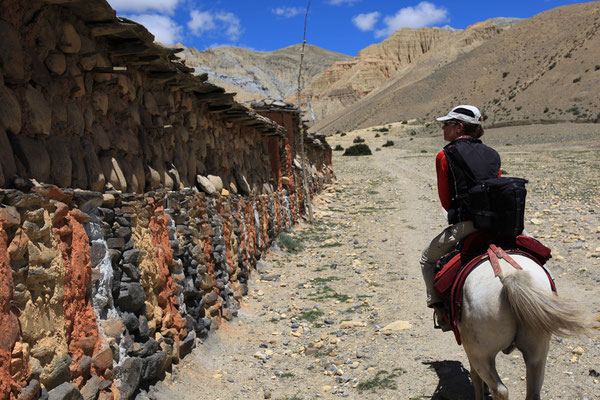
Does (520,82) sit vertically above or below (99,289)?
above

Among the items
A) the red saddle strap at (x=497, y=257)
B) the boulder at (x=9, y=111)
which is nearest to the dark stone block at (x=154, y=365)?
the boulder at (x=9, y=111)

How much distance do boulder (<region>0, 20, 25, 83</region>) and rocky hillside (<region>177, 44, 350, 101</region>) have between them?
75427 millimetres

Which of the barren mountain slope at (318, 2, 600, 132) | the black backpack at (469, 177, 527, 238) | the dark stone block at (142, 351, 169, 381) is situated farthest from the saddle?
the barren mountain slope at (318, 2, 600, 132)

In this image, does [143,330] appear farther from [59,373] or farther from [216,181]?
[216,181]

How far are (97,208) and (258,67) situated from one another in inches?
5363

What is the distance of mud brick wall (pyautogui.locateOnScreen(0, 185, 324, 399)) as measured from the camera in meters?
A: 3.00

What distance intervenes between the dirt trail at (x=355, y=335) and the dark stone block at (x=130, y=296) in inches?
28.8

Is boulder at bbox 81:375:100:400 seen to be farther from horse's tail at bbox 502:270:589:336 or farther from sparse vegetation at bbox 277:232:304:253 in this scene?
sparse vegetation at bbox 277:232:304:253

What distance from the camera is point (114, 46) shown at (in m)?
4.51

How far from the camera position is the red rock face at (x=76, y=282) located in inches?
136

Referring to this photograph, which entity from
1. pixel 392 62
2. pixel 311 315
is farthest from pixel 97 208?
pixel 392 62

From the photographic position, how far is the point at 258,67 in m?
136

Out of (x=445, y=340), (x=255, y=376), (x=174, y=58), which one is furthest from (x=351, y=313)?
(x=174, y=58)

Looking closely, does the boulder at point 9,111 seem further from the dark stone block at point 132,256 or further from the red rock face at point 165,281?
the red rock face at point 165,281
